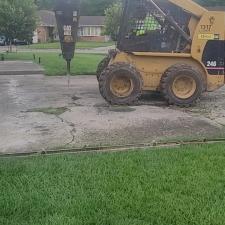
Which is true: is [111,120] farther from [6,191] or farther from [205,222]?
[205,222]

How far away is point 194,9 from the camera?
10.7m

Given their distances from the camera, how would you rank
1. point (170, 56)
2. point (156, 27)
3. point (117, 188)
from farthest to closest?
point (156, 27), point (170, 56), point (117, 188)

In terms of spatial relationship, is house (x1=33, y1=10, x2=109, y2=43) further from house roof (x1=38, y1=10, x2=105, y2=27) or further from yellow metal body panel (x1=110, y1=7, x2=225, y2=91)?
yellow metal body panel (x1=110, y1=7, x2=225, y2=91)

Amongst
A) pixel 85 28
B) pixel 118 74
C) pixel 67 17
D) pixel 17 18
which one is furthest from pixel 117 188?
pixel 85 28

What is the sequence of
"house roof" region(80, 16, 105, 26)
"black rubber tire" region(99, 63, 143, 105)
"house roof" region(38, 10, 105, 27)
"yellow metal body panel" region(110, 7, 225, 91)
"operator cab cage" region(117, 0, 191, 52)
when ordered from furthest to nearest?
"house roof" region(80, 16, 105, 26) → "house roof" region(38, 10, 105, 27) → "operator cab cage" region(117, 0, 191, 52) → "yellow metal body panel" region(110, 7, 225, 91) → "black rubber tire" region(99, 63, 143, 105)

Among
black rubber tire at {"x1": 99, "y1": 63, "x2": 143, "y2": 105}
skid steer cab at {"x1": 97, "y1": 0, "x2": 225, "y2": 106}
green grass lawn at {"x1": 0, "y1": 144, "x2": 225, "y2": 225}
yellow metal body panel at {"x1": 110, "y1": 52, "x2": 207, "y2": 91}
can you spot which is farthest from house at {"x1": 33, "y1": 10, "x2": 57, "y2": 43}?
green grass lawn at {"x1": 0, "y1": 144, "x2": 225, "y2": 225}

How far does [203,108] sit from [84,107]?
240cm

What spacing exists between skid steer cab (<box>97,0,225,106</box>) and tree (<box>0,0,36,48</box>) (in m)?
16.1

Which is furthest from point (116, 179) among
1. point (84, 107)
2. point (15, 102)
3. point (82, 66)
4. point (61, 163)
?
point (82, 66)

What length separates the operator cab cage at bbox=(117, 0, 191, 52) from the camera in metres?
10.8

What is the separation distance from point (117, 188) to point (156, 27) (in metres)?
6.40

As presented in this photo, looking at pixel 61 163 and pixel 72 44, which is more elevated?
pixel 72 44

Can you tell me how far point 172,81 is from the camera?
34.6 ft

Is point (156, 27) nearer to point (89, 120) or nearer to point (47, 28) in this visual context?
point (89, 120)
